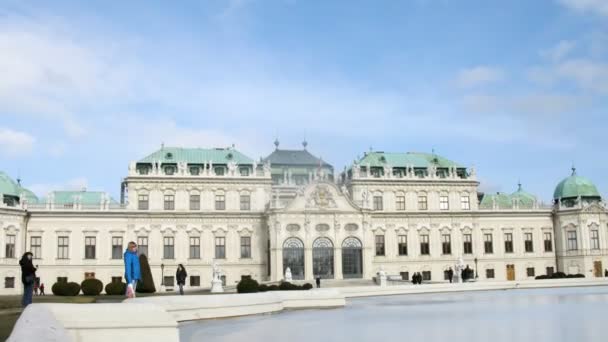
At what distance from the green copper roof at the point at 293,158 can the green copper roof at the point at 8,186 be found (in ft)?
87.4

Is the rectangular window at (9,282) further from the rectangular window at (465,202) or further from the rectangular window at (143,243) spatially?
the rectangular window at (465,202)

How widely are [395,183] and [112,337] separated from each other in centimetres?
6532

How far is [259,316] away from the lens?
2227 centimetres

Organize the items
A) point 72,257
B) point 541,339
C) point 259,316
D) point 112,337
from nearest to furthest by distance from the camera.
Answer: point 112,337 → point 541,339 → point 259,316 → point 72,257

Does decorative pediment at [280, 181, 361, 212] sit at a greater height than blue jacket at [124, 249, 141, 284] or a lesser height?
greater

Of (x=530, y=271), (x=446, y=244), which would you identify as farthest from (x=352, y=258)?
(x=530, y=271)

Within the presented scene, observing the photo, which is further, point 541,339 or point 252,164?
point 252,164

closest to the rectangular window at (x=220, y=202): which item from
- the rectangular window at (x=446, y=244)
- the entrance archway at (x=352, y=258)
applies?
the entrance archway at (x=352, y=258)

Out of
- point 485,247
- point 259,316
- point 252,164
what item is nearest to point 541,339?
point 259,316

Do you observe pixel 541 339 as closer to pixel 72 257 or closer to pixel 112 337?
pixel 112 337

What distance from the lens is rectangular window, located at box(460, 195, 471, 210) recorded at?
255ft

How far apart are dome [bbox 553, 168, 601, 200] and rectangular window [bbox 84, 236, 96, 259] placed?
5095 cm

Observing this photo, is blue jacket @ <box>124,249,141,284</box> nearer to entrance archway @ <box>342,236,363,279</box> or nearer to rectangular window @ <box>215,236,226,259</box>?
entrance archway @ <box>342,236,363,279</box>

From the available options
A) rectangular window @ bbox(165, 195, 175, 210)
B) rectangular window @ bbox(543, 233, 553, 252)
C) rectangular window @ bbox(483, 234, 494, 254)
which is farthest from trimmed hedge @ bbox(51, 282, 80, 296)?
rectangular window @ bbox(543, 233, 553, 252)
